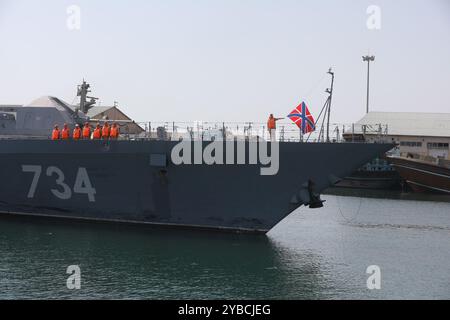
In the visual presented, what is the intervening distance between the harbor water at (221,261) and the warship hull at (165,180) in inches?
24.3

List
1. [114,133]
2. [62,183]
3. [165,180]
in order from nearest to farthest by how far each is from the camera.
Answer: [165,180] → [114,133] → [62,183]

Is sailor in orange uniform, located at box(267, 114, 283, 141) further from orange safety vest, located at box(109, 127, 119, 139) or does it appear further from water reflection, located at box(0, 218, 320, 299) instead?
orange safety vest, located at box(109, 127, 119, 139)

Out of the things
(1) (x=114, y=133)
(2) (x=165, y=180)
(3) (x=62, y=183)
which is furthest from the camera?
(3) (x=62, y=183)

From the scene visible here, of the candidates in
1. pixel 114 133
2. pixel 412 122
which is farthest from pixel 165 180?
pixel 412 122

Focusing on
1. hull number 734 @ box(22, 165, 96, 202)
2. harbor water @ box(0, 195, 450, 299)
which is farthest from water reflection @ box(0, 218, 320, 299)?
hull number 734 @ box(22, 165, 96, 202)

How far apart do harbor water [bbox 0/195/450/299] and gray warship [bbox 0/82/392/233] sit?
1.92ft

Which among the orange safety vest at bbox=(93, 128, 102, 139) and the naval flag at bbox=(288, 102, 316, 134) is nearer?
the naval flag at bbox=(288, 102, 316, 134)

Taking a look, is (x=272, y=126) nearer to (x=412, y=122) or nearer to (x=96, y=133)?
(x=96, y=133)

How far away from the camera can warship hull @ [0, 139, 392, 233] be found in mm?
19203

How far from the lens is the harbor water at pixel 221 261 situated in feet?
45.3

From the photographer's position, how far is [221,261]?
54.7ft

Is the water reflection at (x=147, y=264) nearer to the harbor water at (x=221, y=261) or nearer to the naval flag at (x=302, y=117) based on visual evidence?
the harbor water at (x=221, y=261)

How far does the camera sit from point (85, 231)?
20422 millimetres
